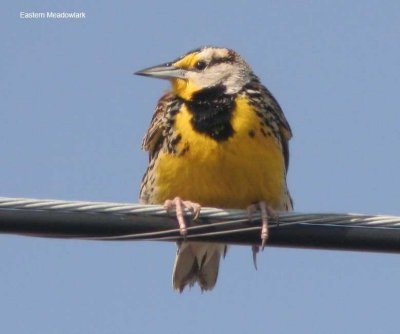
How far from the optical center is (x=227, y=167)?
735 centimetres

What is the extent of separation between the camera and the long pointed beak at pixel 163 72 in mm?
7859

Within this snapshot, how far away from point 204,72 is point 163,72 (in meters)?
0.27

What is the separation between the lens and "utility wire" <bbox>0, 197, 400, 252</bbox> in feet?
17.8

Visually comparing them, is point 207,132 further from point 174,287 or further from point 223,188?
point 174,287

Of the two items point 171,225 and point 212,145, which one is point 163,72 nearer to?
point 212,145

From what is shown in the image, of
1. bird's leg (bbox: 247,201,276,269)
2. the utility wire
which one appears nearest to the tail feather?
bird's leg (bbox: 247,201,276,269)

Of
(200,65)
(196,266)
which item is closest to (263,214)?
(196,266)

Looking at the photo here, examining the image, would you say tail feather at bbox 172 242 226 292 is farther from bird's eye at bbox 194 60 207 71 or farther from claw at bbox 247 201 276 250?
bird's eye at bbox 194 60 207 71

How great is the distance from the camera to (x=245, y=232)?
6113mm

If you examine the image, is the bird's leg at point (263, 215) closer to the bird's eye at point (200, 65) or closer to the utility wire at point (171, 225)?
the utility wire at point (171, 225)

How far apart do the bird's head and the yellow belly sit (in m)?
0.27

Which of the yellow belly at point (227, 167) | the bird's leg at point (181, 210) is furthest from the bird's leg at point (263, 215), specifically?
the bird's leg at point (181, 210)

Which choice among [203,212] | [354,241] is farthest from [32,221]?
[354,241]

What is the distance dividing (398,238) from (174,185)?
7.35 ft
